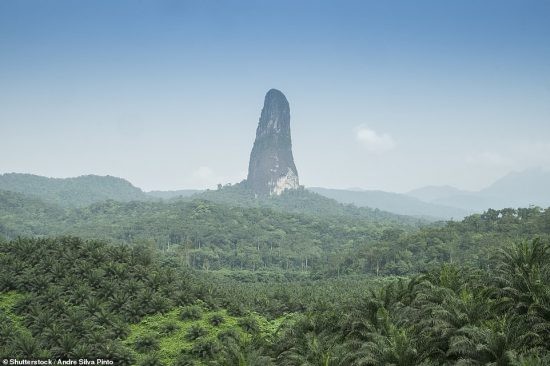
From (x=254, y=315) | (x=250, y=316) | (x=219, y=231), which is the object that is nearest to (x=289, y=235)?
(x=219, y=231)

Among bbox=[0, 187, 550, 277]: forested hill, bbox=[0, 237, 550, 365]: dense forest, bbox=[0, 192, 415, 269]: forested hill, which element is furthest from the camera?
bbox=[0, 192, 415, 269]: forested hill

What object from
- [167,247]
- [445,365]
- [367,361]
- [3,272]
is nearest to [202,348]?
[367,361]

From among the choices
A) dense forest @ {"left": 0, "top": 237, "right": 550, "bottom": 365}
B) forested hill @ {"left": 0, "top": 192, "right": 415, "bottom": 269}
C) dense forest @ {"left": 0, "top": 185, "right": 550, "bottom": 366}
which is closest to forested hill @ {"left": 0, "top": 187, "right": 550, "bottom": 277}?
forested hill @ {"left": 0, "top": 192, "right": 415, "bottom": 269}

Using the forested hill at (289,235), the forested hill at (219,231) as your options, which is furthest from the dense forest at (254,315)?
the forested hill at (219,231)

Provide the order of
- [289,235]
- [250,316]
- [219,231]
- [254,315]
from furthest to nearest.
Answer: [289,235], [219,231], [254,315], [250,316]

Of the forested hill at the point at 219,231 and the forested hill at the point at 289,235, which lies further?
the forested hill at the point at 219,231

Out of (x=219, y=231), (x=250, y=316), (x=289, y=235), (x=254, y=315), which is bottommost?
(x=289, y=235)

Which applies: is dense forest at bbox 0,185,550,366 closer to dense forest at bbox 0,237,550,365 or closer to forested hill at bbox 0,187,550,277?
Answer: dense forest at bbox 0,237,550,365

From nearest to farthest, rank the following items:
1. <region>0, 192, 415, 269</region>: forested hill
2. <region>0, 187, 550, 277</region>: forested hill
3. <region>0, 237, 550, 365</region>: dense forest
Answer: <region>0, 237, 550, 365</region>: dense forest
<region>0, 187, 550, 277</region>: forested hill
<region>0, 192, 415, 269</region>: forested hill

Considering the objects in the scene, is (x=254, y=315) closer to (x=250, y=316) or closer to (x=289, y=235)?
(x=250, y=316)

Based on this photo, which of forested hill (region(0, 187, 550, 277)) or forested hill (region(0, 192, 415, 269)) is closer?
forested hill (region(0, 187, 550, 277))

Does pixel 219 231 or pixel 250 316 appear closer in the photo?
pixel 250 316

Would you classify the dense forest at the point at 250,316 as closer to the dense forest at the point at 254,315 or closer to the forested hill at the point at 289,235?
the dense forest at the point at 254,315

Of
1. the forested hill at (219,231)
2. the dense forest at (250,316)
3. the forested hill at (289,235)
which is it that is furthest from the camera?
the forested hill at (219,231)
